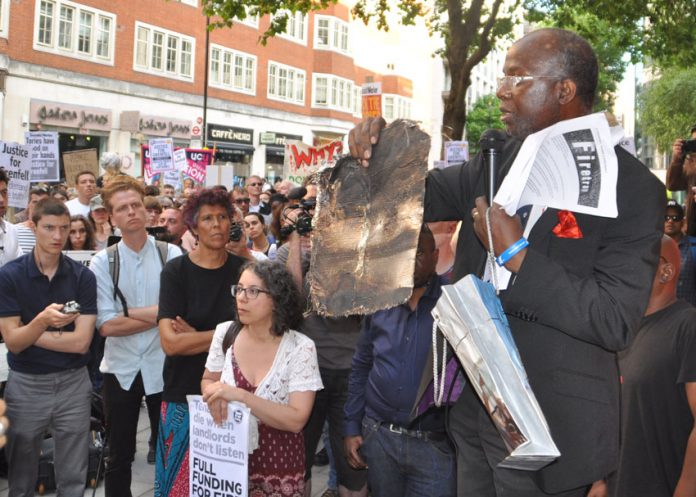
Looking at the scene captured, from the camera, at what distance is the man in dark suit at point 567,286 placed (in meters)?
2.17

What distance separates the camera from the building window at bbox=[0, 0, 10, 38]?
24.3 m

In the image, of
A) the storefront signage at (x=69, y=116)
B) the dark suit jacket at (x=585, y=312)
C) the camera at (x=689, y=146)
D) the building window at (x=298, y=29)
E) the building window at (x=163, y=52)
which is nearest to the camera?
the dark suit jacket at (x=585, y=312)

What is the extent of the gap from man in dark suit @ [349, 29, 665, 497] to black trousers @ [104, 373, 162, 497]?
3.44 m

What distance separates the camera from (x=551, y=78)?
2.33m

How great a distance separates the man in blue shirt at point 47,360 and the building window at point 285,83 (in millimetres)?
34267

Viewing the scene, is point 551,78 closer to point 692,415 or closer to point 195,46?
point 692,415

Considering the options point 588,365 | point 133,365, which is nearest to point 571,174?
point 588,365

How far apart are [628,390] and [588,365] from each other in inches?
57.4

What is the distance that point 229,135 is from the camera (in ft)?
117

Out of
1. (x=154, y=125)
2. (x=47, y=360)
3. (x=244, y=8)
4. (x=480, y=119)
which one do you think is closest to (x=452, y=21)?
(x=244, y=8)

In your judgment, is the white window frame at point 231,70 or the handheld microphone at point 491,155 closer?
the handheld microphone at point 491,155

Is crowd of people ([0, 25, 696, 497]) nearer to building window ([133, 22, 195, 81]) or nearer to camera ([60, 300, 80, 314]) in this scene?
camera ([60, 300, 80, 314])

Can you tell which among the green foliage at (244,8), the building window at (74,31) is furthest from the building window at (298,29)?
the green foliage at (244,8)

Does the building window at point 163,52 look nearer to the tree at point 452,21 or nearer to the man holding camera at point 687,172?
the tree at point 452,21
